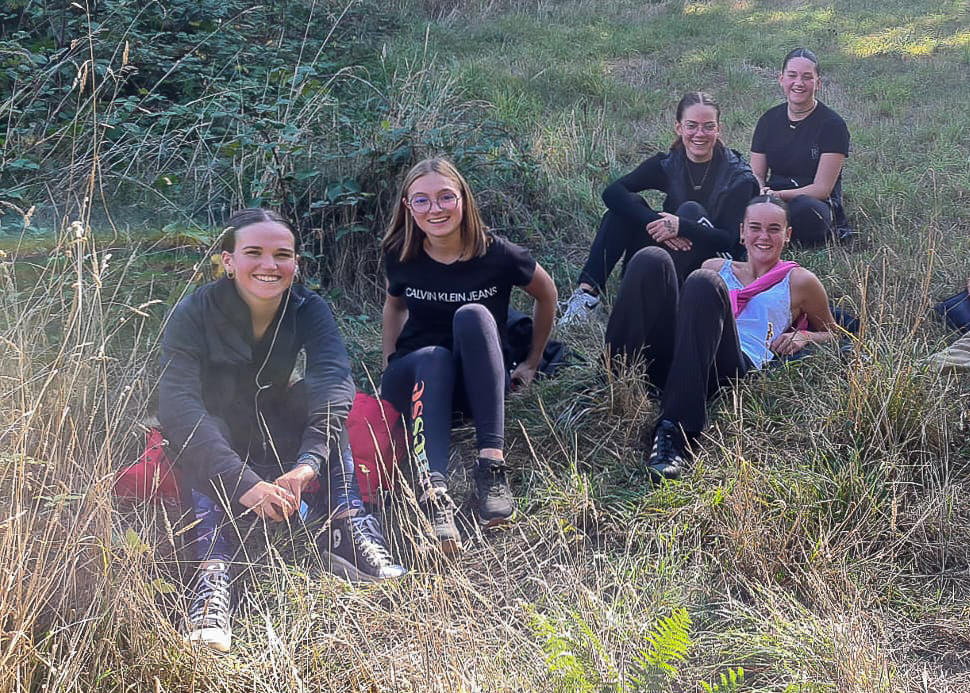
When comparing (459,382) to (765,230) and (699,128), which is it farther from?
(699,128)

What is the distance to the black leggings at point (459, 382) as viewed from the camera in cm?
325

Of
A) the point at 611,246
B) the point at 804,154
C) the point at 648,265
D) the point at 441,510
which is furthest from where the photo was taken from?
the point at 804,154

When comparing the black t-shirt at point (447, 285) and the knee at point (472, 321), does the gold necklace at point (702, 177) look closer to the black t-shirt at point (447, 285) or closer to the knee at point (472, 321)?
the black t-shirt at point (447, 285)

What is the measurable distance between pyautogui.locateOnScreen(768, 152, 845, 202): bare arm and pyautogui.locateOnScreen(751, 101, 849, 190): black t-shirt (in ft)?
0.14

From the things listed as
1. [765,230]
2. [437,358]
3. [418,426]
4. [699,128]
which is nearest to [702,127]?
[699,128]

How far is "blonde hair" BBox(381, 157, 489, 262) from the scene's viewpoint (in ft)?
11.8

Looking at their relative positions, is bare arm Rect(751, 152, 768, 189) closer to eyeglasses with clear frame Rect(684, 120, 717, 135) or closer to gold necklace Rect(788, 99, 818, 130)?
gold necklace Rect(788, 99, 818, 130)

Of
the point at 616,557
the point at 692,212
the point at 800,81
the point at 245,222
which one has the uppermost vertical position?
the point at 800,81

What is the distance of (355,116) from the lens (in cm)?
568

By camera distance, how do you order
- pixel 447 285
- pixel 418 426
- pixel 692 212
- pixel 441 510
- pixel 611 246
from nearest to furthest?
pixel 441 510 → pixel 418 426 → pixel 447 285 → pixel 692 212 → pixel 611 246

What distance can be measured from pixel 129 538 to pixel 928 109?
266 inches

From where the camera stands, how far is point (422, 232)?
12.3 feet

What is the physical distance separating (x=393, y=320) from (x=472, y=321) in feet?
1.93

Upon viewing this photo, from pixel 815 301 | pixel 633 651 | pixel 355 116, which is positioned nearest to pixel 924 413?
pixel 815 301
